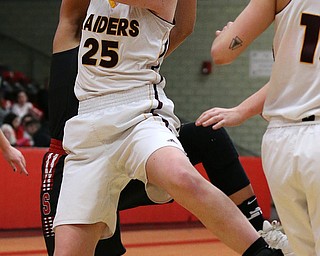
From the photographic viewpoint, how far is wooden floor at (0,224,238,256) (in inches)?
293

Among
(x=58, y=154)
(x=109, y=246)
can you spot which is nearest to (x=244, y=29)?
(x=58, y=154)

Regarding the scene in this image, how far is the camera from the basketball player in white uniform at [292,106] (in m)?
2.91

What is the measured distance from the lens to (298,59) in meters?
2.97

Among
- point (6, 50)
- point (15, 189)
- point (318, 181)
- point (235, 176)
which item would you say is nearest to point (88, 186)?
point (235, 176)

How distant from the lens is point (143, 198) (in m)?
4.38

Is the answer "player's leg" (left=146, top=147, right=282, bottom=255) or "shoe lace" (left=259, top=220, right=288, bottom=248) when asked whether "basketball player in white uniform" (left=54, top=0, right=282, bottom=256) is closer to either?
"player's leg" (left=146, top=147, right=282, bottom=255)

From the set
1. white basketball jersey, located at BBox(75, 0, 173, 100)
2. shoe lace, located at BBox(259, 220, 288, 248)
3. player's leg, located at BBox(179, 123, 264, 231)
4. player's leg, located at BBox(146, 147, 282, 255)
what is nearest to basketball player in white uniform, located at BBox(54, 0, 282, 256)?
white basketball jersey, located at BBox(75, 0, 173, 100)

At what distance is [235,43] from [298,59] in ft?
0.83

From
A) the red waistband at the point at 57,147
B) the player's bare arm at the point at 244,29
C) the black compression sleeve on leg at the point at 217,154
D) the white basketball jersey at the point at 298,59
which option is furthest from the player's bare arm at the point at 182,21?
the white basketball jersey at the point at 298,59

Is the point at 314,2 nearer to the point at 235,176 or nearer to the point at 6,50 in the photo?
the point at 235,176

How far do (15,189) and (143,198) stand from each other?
15.3ft

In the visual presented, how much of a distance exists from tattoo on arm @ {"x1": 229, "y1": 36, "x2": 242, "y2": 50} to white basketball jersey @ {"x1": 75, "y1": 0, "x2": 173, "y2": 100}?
975mm

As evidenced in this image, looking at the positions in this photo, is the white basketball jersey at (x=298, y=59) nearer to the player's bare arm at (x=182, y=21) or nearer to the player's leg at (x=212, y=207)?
the player's leg at (x=212, y=207)

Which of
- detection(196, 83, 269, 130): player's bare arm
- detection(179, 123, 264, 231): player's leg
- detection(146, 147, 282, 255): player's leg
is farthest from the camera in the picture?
detection(179, 123, 264, 231): player's leg
